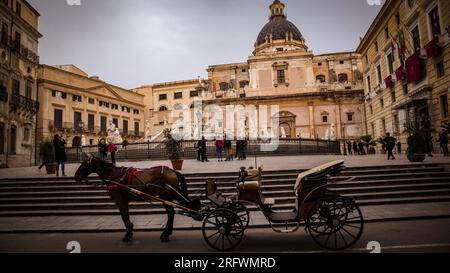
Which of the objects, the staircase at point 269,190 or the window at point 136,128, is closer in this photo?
the staircase at point 269,190

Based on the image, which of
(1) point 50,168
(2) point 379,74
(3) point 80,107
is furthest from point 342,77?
(1) point 50,168

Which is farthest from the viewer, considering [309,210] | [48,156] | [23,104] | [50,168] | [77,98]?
[77,98]

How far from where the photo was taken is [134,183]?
202 inches

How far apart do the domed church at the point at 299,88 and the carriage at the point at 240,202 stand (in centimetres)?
3423

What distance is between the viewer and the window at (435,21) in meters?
16.4

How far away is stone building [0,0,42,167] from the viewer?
21375mm

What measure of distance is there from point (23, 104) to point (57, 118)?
14.4 metres

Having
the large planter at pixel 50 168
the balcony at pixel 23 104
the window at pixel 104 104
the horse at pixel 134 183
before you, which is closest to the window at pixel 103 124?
the window at pixel 104 104

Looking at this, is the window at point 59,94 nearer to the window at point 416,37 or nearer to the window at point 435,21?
the window at point 416,37

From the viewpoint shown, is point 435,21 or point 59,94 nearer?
point 435,21

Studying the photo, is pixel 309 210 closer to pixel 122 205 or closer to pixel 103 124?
pixel 122 205

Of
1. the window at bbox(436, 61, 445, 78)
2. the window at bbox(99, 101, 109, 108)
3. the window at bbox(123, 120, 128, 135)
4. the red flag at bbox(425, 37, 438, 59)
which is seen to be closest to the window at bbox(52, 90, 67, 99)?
the window at bbox(99, 101, 109, 108)
